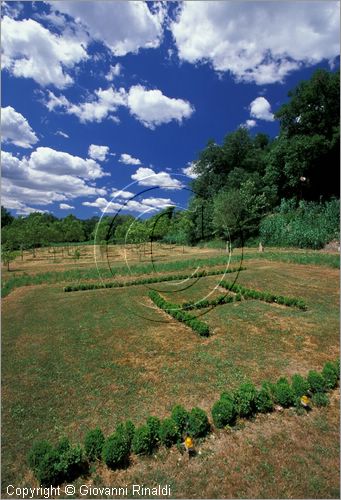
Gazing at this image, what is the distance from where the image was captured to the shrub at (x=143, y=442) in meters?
6.36

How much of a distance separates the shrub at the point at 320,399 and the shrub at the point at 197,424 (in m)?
3.31

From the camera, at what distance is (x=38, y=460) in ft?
19.2

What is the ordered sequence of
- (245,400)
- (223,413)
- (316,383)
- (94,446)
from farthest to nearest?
1. (316,383)
2. (245,400)
3. (223,413)
4. (94,446)

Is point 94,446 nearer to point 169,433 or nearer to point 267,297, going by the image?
point 169,433

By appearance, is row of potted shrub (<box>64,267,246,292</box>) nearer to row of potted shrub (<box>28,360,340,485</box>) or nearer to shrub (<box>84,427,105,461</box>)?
row of potted shrub (<box>28,360,340,485</box>)

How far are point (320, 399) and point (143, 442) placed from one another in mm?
5010

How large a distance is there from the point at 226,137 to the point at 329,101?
24000 millimetres

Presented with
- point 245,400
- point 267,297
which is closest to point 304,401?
point 245,400

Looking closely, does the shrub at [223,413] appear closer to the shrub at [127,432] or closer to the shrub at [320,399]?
the shrub at [127,432]

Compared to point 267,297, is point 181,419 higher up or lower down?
lower down

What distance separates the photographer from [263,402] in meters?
7.55

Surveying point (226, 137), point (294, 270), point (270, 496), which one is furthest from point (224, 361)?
point (226, 137)

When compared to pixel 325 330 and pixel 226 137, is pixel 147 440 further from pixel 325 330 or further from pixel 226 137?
pixel 226 137

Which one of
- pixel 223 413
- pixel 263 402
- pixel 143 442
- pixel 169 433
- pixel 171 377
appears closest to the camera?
pixel 143 442
